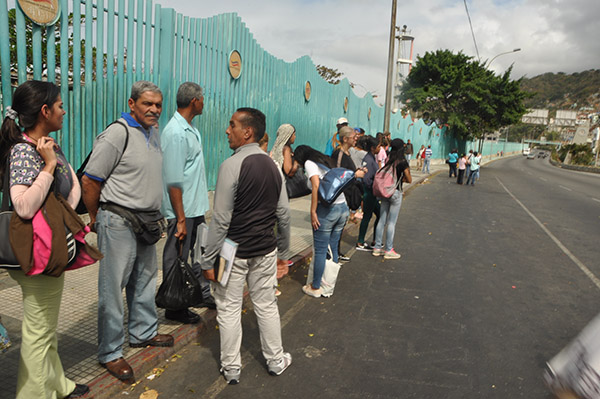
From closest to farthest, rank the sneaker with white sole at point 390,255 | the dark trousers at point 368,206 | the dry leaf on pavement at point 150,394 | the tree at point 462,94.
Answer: the dry leaf on pavement at point 150,394
the sneaker with white sole at point 390,255
the dark trousers at point 368,206
the tree at point 462,94

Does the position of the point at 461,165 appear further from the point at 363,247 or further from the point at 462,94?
the point at 462,94

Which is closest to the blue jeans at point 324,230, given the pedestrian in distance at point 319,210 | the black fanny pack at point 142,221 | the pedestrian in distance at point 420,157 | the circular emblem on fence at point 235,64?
the pedestrian in distance at point 319,210

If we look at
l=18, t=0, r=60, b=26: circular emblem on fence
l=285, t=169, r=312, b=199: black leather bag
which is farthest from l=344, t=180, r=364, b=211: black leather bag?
l=18, t=0, r=60, b=26: circular emblem on fence

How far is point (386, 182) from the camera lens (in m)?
6.24

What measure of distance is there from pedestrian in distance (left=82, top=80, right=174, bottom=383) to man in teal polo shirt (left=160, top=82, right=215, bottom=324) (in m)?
0.35

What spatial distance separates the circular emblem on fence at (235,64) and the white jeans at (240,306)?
5.51 meters

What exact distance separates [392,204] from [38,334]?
16.4ft

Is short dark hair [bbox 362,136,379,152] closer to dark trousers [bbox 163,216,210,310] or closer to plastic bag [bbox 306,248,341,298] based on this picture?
plastic bag [bbox 306,248,341,298]

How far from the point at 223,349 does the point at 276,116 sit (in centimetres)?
733

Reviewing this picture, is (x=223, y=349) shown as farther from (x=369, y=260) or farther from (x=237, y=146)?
(x=369, y=260)

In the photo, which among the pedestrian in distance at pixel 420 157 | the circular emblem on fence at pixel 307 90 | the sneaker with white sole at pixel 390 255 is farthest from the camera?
the pedestrian in distance at pixel 420 157

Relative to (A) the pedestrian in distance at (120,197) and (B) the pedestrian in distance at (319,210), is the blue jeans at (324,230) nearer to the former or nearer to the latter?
(B) the pedestrian in distance at (319,210)

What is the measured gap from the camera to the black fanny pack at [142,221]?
2.84m

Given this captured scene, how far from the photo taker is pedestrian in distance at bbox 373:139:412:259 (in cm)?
616
